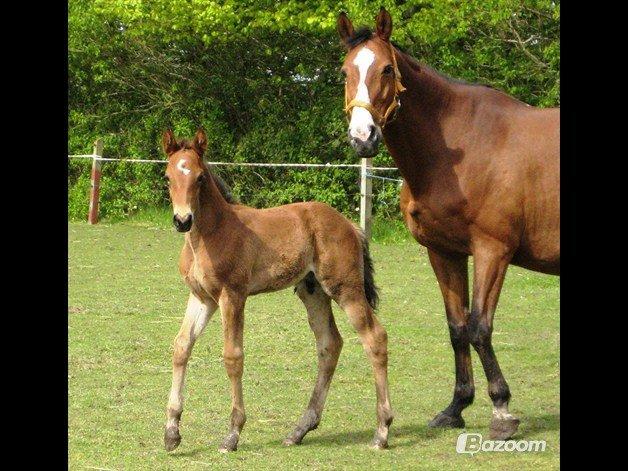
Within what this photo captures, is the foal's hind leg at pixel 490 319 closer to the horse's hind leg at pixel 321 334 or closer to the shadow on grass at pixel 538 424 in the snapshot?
the shadow on grass at pixel 538 424

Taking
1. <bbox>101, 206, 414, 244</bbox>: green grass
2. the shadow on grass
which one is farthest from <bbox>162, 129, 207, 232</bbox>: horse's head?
<bbox>101, 206, 414, 244</bbox>: green grass

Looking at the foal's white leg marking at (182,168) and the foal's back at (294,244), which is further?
the foal's back at (294,244)

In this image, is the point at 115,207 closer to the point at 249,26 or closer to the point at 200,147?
the point at 249,26

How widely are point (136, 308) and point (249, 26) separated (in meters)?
9.52

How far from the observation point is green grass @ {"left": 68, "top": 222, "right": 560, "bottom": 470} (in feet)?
21.9

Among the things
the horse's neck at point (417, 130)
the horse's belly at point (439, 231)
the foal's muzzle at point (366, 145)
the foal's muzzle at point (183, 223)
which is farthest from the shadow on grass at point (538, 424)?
the foal's muzzle at point (183, 223)

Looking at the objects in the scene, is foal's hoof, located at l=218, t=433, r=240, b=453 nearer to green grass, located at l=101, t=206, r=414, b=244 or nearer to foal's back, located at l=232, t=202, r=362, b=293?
foal's back, located at l=232, t=202, r=362, b=293

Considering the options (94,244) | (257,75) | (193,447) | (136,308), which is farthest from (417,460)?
(257,75)

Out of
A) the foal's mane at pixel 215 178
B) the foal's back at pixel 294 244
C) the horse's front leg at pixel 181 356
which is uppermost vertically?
the foal's mane at pixel 215 178

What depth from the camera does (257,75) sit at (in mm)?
22484

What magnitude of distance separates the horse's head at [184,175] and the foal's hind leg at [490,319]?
1742 millimetres

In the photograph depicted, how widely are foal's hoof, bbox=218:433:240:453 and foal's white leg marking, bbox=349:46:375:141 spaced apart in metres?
1.84

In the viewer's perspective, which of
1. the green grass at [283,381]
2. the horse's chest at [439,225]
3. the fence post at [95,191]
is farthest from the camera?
the fence post at [95,191]

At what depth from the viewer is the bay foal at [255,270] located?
6781 millimetres
